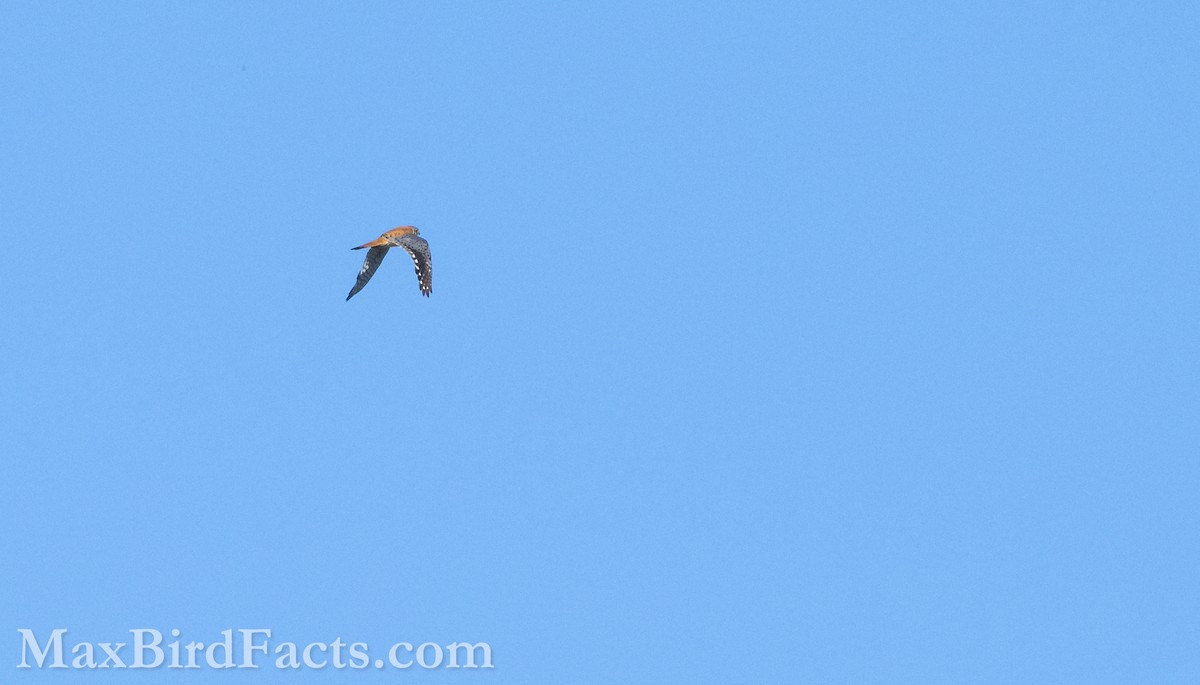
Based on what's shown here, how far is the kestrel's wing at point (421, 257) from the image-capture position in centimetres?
8544

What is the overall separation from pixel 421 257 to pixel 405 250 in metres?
0.83

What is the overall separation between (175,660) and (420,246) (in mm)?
11721

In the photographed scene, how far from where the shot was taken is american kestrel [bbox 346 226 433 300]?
85.7m

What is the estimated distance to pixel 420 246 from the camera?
86.4 m

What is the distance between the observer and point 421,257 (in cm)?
8600

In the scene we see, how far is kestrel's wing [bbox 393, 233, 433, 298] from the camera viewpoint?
85438 millimetres

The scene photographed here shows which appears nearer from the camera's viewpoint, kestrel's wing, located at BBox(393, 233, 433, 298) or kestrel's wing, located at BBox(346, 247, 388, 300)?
kestrel's wing, located at BBox(393, 233, 433, 298)

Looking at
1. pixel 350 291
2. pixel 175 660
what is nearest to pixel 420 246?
pixel 350 291

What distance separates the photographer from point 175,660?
3344 inches

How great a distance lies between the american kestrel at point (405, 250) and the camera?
85.7 m

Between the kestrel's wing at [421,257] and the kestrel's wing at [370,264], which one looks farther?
the kestrel's wing at [370,264]

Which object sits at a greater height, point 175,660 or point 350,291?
point 350,291

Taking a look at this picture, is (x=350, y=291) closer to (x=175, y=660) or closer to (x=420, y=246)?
(x=420, y=246)

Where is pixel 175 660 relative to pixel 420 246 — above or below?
below
